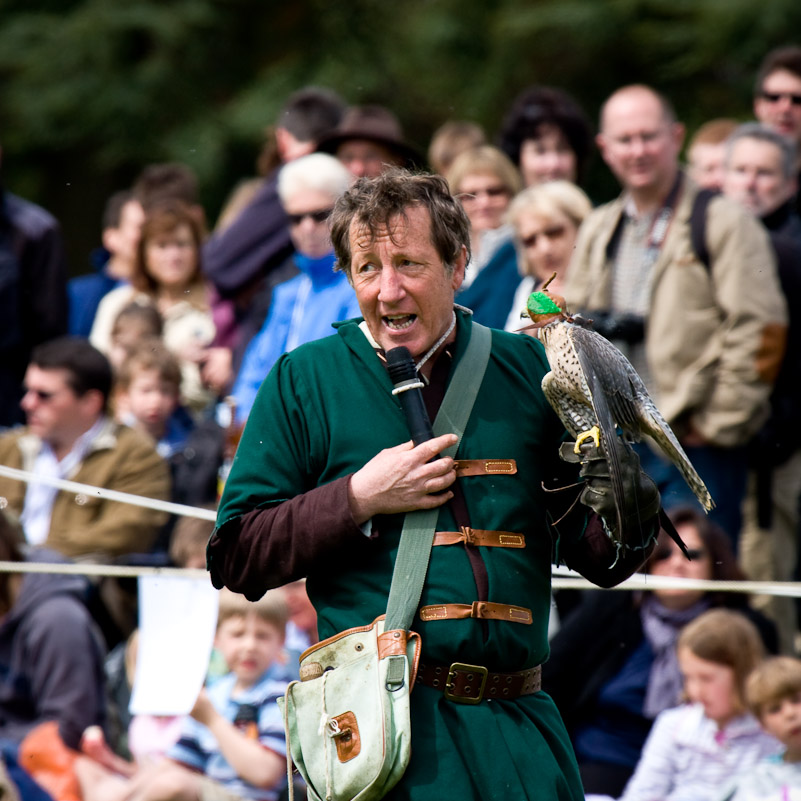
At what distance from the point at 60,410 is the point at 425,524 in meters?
3.72

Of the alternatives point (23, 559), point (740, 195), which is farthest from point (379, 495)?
point (740, 195)

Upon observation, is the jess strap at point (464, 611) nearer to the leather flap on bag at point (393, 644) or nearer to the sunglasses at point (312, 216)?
the leather flap on bag at point (393, 644)

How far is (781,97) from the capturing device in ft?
21.3

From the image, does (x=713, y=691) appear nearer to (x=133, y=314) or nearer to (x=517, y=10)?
(x=133, y=314)

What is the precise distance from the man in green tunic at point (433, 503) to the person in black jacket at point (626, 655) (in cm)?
207

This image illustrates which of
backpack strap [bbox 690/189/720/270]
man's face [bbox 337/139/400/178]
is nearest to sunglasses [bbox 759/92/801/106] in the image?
backpack strap [bbox 690/189/720/270]

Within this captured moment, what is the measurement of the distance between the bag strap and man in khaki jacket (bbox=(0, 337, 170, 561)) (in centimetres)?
323

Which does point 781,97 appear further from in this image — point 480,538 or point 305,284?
point 480,538

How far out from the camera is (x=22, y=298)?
728cm

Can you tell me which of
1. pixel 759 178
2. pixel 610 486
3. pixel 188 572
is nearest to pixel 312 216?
pixel 188 572

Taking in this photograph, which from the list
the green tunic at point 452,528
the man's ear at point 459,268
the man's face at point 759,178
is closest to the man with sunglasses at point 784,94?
the man's face at point 759,178

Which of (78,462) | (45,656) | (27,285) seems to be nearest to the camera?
(45,656)

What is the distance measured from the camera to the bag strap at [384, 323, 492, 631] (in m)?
2.63

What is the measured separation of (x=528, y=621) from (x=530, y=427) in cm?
39
